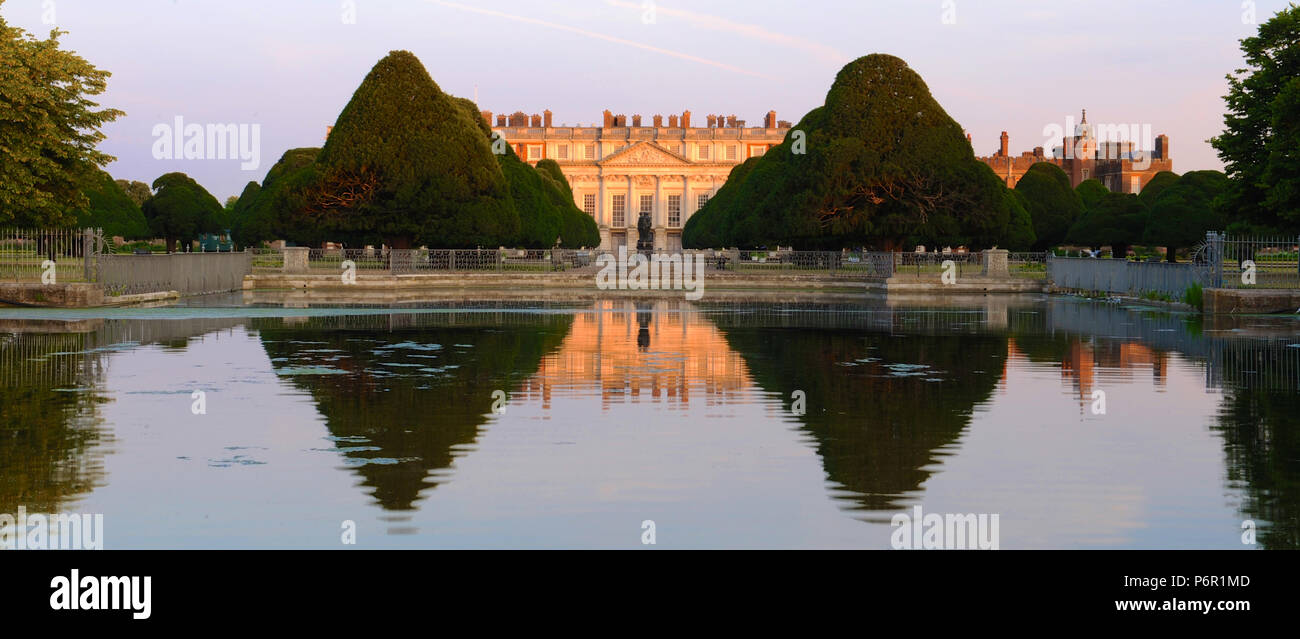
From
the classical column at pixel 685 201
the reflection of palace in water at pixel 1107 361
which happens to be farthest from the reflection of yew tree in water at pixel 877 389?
the classical column at pixel 685 201

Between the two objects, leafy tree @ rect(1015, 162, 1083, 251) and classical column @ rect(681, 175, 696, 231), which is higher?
classical column @ rect(681, 175, 696, 231)

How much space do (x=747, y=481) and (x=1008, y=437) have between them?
3.13 metres

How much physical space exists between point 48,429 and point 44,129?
24.4 m

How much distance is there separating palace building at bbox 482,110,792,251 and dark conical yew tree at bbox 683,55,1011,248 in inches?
3450

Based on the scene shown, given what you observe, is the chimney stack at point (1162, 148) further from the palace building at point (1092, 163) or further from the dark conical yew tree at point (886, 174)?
the dark conical yew tree at point (886, 174)

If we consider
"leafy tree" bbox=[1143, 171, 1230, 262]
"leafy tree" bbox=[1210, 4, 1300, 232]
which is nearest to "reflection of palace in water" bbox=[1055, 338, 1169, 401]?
"leafy tree" bbox=[1210, 4, 1300, 232]

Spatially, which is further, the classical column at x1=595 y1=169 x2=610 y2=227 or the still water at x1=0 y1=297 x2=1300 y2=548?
the classical column at x1=595 y1=169 x2=610 y2=227

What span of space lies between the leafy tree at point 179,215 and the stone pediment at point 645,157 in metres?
60.3

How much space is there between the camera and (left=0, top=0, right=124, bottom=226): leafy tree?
1278 inches

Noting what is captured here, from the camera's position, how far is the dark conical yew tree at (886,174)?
4975 centimetres

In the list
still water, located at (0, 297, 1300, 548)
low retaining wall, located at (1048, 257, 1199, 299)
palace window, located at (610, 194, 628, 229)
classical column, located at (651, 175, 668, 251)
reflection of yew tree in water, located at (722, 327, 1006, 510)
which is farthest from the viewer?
palace window, located at (610, 194, 628, 229)

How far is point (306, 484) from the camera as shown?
360 inches

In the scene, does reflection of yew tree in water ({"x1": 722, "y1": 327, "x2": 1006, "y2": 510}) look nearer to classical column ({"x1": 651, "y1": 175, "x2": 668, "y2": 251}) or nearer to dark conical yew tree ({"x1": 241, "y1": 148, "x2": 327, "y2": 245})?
dark conical yew tree ({"x1": 241, "y1": 148, "x2": 327, "y2": 245})

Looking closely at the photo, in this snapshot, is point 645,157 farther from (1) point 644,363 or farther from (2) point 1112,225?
(1) point 644,363
